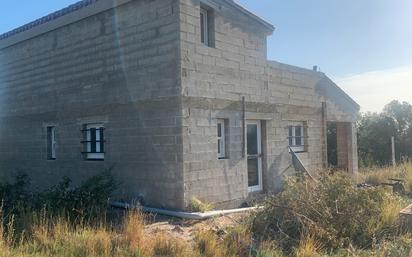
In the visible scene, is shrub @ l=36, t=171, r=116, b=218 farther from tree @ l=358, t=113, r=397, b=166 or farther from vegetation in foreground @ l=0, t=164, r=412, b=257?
tree @ l=358, t=113, r=397, b=166

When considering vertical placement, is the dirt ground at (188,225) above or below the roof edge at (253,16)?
below

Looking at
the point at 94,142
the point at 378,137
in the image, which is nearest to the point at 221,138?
the point at 94,142

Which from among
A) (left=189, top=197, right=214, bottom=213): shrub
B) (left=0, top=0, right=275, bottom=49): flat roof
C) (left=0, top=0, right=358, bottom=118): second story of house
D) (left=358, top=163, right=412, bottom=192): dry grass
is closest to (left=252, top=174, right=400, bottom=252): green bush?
(left=189, top=197, right=214, bottom=213): shrub

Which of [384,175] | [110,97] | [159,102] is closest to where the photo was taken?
[159,102]

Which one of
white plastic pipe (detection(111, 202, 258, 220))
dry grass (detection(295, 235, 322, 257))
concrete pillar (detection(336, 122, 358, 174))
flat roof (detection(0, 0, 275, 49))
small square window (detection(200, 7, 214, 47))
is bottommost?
dry grass (detection(295, 235, 322, 257))

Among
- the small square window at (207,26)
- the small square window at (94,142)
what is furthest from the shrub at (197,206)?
the small square window at (207,26)

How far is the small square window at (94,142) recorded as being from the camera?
1228 cm

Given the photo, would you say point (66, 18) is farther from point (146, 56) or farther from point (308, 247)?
point (308, 247)

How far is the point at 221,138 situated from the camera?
37.8 feet

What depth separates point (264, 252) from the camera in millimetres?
6984

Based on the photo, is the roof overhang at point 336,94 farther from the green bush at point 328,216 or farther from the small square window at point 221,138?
the green bush at point 328,216

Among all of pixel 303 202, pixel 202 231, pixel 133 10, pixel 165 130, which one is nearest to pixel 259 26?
pixel 133 10

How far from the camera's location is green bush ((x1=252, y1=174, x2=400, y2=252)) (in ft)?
26.2

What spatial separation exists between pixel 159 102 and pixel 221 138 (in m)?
2.00
